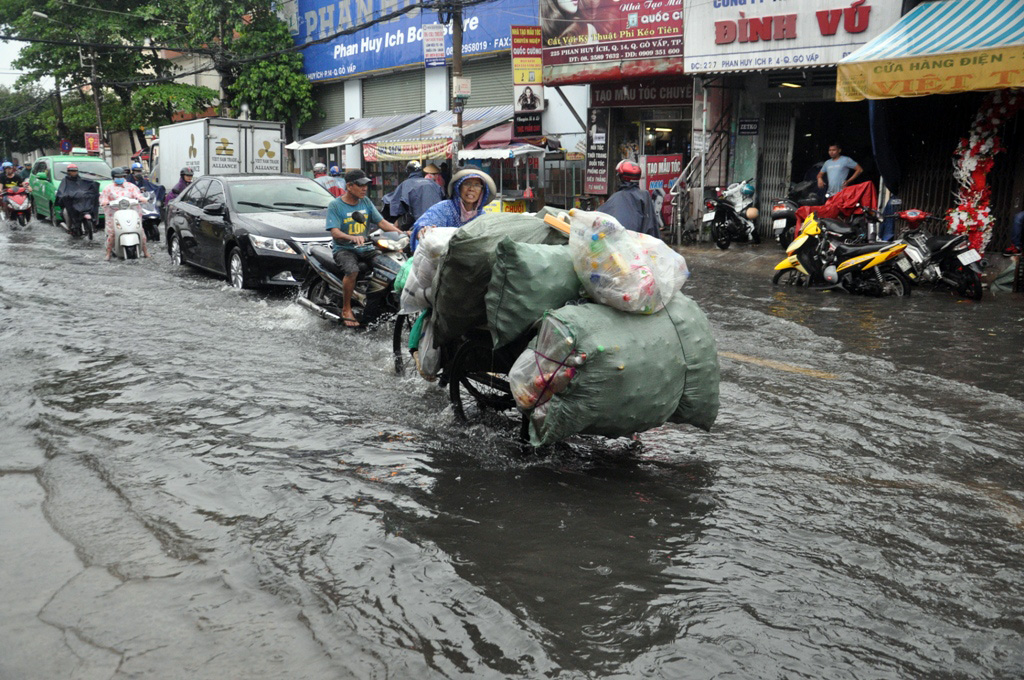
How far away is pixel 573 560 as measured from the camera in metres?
3.96

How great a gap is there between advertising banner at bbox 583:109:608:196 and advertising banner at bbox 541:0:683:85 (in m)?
1.50

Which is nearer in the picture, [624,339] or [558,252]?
[624,339]

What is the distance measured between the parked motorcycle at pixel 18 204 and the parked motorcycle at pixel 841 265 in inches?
726

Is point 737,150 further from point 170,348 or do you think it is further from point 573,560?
point 573,560

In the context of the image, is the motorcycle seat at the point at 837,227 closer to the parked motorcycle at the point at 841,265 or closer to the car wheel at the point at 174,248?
the parked motorcycle at the point at 841,265

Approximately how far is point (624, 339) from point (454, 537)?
1258 millimetres

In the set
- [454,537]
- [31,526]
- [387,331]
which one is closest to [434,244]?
[454,537]

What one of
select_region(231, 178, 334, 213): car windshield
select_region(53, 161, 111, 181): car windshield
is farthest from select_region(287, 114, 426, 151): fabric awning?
select_region(231, 178, 334, 213): car windshield

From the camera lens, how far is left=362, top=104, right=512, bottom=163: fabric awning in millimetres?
22328

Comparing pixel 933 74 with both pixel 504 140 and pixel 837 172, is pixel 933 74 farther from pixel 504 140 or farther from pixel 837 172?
pixel 504 140

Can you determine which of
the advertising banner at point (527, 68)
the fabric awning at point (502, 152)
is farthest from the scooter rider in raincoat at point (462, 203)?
the fabric awning at point (502, 152)

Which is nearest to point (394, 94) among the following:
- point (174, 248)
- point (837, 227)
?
point (174, 248)

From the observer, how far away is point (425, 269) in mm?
5852

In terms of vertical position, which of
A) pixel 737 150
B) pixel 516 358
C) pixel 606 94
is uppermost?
pixel 606 94
